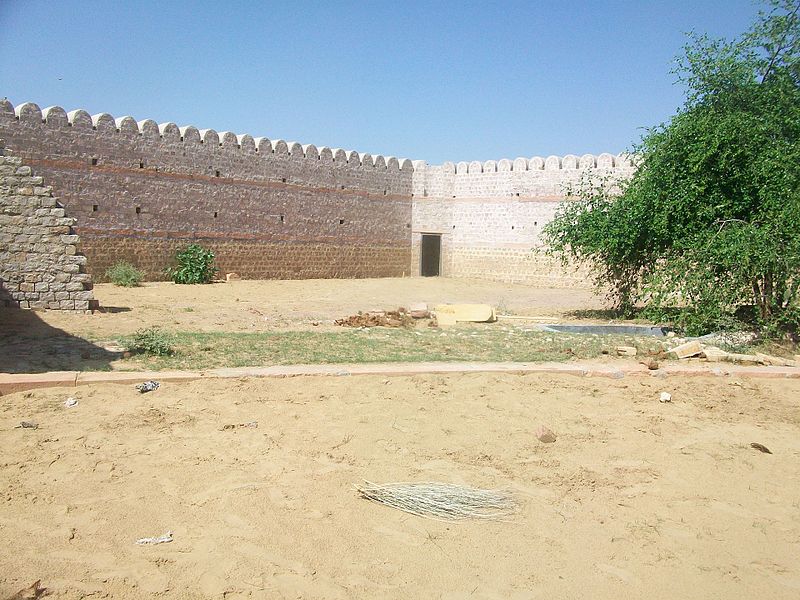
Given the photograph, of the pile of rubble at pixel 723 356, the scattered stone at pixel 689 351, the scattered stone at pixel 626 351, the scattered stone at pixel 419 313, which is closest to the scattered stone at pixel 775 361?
the pile of rubble at pixel 723 356

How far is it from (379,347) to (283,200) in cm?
1214

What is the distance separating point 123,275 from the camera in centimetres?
1562

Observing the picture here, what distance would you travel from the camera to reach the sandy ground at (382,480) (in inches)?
130

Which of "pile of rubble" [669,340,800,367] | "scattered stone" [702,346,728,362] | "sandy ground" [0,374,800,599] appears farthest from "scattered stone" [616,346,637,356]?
"sandy ground" [0,374,800,599]

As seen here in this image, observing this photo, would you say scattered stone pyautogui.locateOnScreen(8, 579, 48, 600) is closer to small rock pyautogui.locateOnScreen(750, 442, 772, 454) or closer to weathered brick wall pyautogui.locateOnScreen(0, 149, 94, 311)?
small rock pyautogui.locateOnScreen(750, 442, 772, 454)

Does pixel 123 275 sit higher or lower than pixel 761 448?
higher

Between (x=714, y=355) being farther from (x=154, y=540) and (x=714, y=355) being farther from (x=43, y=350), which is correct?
(x=43, y=350)

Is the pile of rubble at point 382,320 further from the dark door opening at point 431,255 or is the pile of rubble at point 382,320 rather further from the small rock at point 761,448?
the dark door opening at point 431,255

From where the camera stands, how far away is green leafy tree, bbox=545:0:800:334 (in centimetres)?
997

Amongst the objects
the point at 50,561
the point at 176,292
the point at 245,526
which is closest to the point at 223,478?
the point at 245,526

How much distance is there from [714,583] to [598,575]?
564 mm

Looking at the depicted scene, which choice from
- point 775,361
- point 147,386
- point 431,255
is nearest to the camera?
point 147,386

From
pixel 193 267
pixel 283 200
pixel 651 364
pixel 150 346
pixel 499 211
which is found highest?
pixel 283 200

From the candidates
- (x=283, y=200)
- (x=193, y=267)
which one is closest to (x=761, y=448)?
(x=193, y=267)
